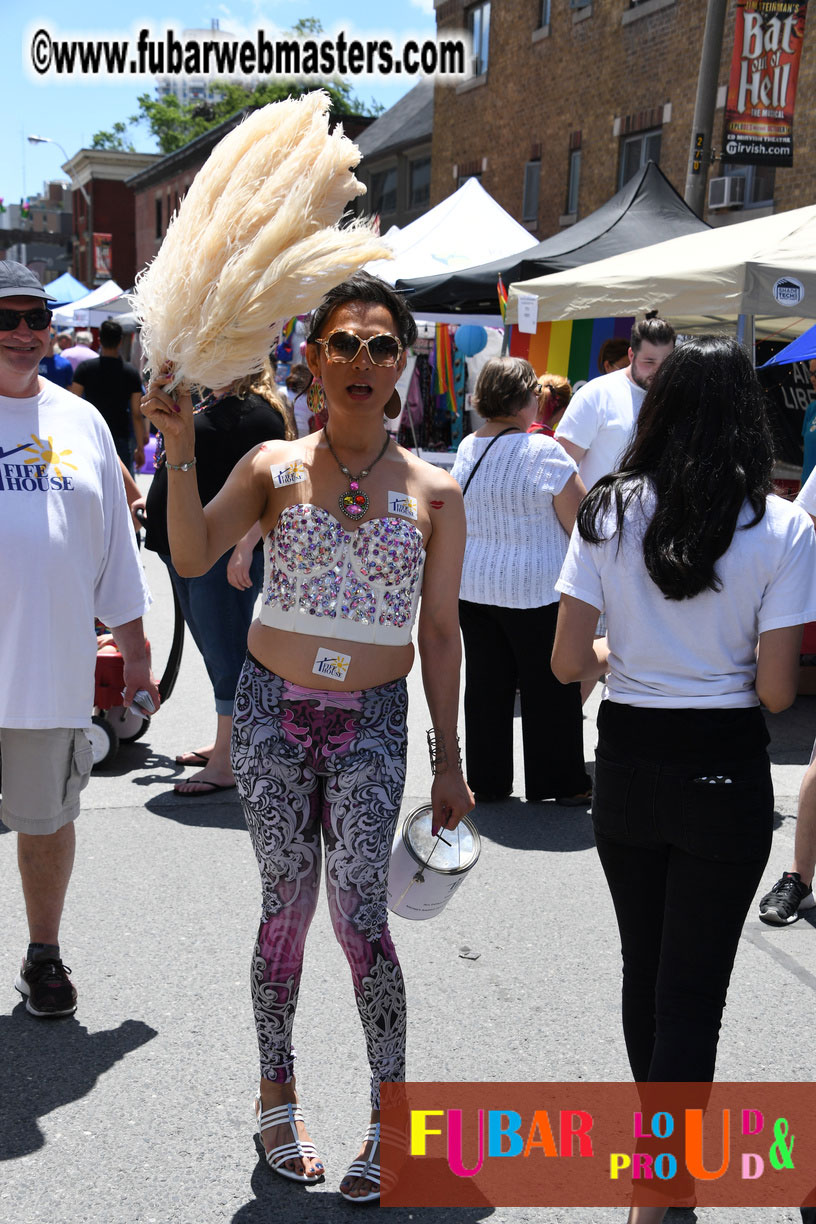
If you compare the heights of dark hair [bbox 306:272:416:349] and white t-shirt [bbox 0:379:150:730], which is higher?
dark hair [bbox 306:272:416:349]

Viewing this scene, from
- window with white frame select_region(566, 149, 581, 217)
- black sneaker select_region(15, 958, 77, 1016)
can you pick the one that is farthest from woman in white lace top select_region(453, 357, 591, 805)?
window with white frame select_region(566, 149, 581, 217)

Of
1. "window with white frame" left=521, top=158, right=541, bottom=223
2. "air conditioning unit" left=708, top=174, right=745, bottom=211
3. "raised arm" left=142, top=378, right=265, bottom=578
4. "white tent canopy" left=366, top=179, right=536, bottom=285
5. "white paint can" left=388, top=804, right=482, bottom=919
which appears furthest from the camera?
"window with white frame" left=521, top=158, right=541, bottom=223

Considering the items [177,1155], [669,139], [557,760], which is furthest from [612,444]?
[669,139]

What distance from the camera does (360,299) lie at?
275 cm

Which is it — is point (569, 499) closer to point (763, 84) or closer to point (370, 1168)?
point (370, 1168)

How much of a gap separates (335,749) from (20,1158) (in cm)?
125

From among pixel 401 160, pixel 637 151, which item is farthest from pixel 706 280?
pixel 401 160

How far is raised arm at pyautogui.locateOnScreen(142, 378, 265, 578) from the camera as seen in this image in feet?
8.30

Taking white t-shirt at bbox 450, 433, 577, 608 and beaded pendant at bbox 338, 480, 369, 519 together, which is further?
white t-shirt at bbox 450, 433, 577, 608

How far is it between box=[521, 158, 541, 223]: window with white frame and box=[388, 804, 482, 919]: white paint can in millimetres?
20934

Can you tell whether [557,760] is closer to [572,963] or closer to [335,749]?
[572,963]

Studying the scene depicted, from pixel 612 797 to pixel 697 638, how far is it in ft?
1.27

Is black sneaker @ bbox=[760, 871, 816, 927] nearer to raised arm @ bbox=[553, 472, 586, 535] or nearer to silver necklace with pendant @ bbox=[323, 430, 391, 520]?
raised arm @ bbox=[553, 472, 586, 535]

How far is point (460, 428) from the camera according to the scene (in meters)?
17.0
